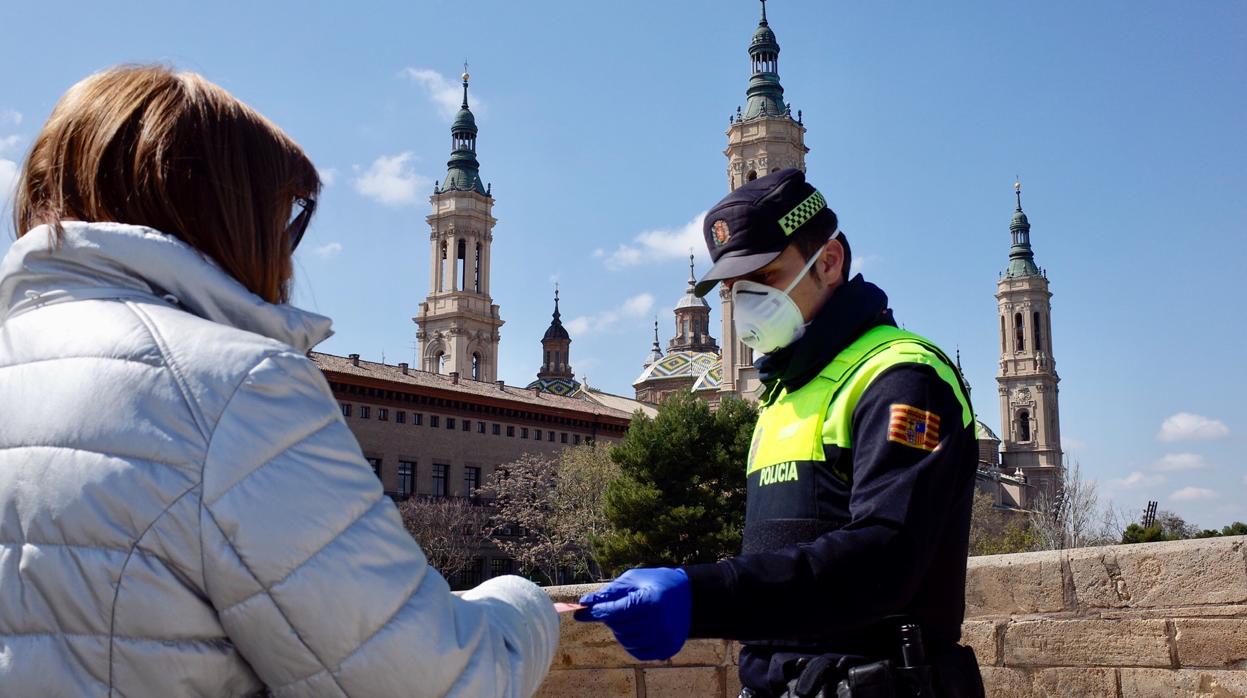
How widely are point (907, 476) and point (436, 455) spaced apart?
5694cm

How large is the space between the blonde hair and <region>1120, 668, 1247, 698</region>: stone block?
403 centimetres

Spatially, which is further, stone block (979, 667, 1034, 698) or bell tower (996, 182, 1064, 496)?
bell tower (996, 182, 1064, 496)

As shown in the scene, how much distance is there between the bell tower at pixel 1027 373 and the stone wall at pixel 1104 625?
346 feet

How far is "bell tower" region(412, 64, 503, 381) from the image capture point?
81.8 m

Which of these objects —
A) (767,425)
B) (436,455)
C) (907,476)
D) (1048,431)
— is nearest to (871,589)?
(907,476)

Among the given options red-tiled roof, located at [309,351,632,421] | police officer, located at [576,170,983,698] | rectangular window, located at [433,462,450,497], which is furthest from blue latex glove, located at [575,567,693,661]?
rectangular window, located at [433,462,450,497]

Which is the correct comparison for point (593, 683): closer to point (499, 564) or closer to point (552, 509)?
point (552, 509)

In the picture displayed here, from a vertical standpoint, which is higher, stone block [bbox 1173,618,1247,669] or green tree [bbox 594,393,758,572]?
green tree [bbox 594,393,758,572]

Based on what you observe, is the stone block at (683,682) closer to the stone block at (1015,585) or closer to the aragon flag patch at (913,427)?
the stone block at (1015,585)

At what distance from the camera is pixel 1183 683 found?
438cm

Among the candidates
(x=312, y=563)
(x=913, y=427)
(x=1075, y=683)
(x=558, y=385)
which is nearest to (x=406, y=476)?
(x=558, y=385)

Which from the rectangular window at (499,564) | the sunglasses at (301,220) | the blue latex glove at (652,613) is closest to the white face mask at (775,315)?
the blue latex glove at (652,613)

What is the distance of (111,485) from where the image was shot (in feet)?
4.33

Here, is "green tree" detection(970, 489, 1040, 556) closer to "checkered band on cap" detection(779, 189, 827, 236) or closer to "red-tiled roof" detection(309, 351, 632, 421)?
"red-tiled roof" detection(309, 351, 632, 421)
